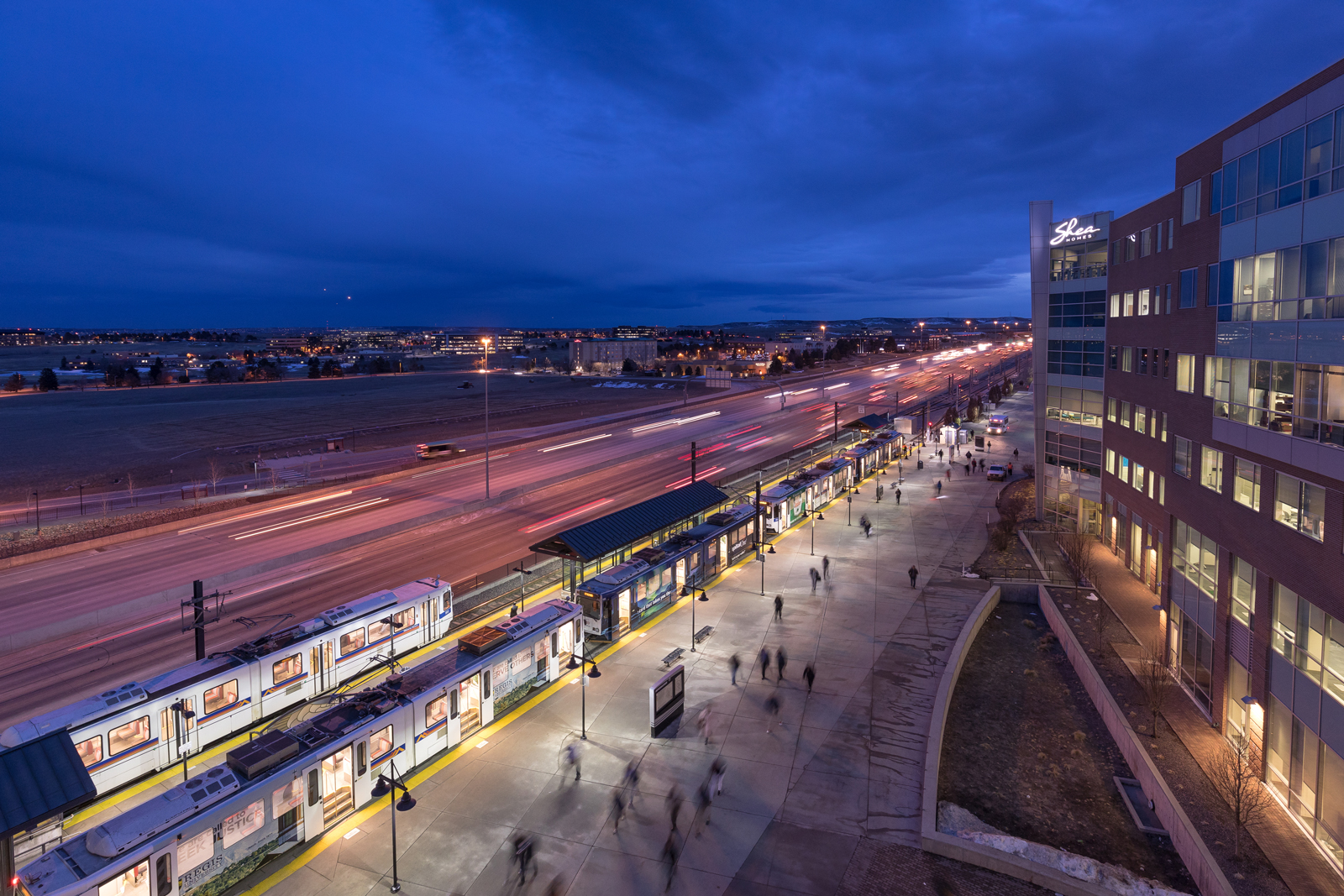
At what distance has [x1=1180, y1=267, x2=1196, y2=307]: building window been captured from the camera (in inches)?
987

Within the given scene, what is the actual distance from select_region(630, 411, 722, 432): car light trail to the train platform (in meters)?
51.6

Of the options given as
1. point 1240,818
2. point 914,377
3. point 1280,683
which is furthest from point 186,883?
point 914,377

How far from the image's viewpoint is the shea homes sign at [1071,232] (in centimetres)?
4300

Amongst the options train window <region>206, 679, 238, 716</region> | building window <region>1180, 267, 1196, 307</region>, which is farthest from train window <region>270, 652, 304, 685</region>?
building window <region>1180, 267, 1196, 307</region>

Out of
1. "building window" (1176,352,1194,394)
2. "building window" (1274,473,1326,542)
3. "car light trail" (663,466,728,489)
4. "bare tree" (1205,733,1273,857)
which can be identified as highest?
"building window" (1176,352,1194,394)

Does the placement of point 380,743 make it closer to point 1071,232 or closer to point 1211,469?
point 1211,469

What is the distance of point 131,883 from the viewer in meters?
12.3

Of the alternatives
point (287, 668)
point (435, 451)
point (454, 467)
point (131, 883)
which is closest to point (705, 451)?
point (454, 467)

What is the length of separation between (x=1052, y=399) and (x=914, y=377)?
113 meters

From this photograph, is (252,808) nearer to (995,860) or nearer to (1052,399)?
(995,860)

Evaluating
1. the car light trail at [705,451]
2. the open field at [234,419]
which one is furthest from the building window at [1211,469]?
the open field at [234,419]

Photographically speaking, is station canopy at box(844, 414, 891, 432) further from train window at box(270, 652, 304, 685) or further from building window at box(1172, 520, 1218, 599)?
train window at box(270, 652, 304, 685)

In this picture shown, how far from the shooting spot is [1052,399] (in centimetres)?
4694

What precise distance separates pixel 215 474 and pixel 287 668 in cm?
4298
